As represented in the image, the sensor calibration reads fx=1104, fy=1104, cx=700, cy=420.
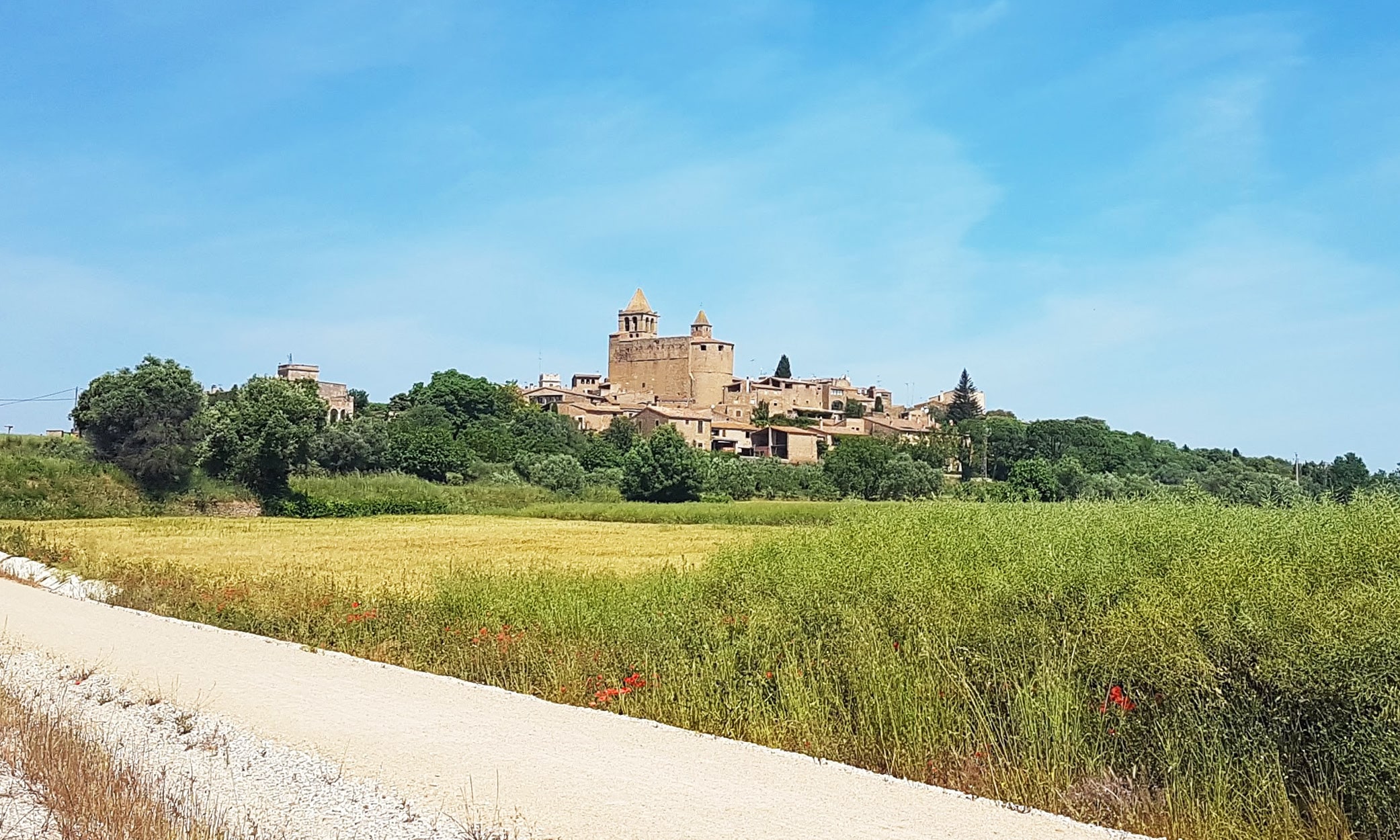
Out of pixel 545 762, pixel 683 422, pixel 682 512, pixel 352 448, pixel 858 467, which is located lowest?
pixel 545 762

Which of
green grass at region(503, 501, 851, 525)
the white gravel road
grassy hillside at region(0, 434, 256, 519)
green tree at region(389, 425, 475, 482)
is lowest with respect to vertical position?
the white gravel road

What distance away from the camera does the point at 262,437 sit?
53.5 m

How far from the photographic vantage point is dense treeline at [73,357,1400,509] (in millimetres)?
52875

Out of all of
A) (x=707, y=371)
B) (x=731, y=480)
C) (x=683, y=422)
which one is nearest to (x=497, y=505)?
(x=731, y=480)

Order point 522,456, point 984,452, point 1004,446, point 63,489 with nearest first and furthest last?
point 63,489 → point 522,456 → point 984,452 → point 1004,446

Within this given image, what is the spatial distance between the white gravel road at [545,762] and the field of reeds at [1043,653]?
2.46 ft

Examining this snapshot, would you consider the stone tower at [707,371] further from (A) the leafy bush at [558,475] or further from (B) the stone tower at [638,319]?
(A) the leafy bush at [558,475]

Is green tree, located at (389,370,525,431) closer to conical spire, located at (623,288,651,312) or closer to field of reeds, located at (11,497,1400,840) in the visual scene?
conical spire, located at (623,288,651,312)

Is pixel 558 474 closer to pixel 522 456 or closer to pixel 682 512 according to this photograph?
pixel 522 456

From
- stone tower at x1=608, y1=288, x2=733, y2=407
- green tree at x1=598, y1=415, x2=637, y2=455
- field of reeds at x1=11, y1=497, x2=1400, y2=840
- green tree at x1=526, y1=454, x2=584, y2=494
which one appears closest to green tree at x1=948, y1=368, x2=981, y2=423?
stone tower at x1=608, y1=288, x2=733, y2=407

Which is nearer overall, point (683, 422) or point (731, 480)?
point (731, 480)

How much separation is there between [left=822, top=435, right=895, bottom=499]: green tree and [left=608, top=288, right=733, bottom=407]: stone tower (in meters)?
56.6

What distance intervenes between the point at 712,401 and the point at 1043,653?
130792 mm

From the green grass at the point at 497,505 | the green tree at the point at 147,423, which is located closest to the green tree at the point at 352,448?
the green grass at the point at 497,505
